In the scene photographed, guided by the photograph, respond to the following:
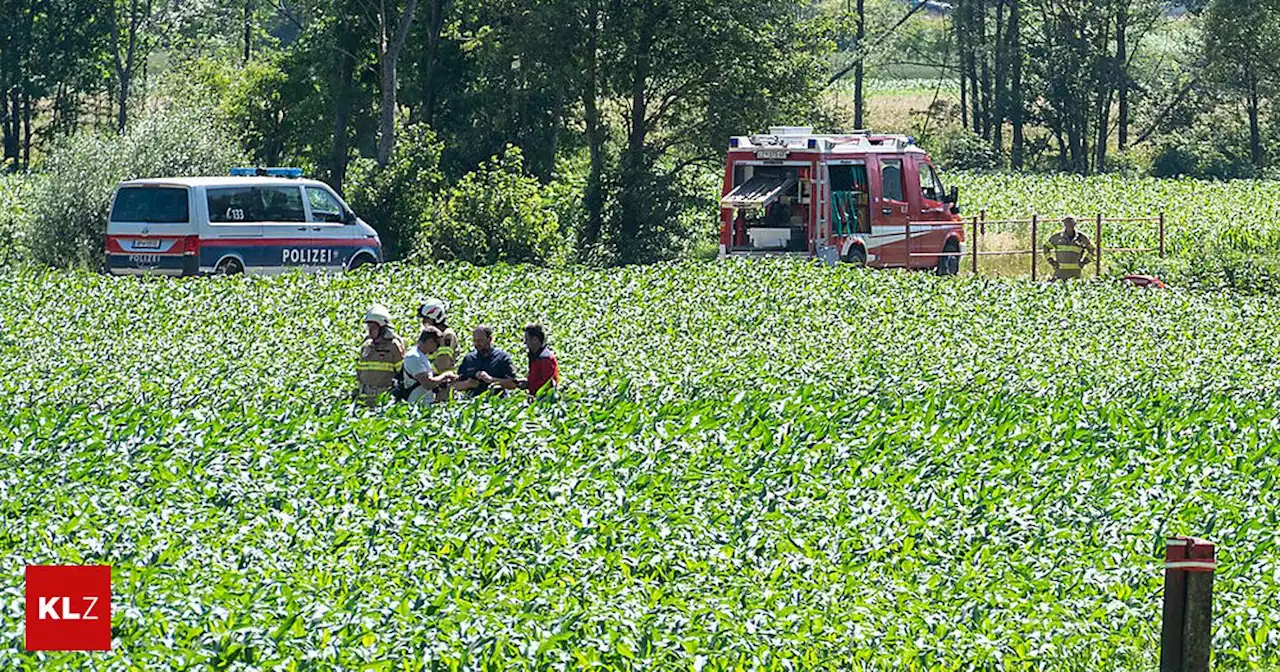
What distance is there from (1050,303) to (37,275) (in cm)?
1225

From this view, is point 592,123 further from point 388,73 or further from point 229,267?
point 229,267

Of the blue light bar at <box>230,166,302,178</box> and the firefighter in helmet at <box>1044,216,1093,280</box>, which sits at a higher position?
the blue light bar at <box>230,166,302,178</box>

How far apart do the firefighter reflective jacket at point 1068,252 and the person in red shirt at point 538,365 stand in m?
14.0

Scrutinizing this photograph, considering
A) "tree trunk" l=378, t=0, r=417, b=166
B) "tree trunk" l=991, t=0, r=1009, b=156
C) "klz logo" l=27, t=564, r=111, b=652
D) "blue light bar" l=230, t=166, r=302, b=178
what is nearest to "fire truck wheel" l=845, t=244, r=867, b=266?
"blue light bar" l=230, t=166, r=302, b=178

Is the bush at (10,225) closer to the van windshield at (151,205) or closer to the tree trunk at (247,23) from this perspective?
the van windshield at (151,205)

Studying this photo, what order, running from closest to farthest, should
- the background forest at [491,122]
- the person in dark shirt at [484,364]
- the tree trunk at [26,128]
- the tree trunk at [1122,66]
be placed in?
the person in dark shirt at [484,364], the background forest at [491,122], the tree trunk at [26,128], the tree trunk at [1122,66]

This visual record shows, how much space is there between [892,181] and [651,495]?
56.9ft

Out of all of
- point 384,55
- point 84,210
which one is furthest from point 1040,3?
point 84,210

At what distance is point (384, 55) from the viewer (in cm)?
3712

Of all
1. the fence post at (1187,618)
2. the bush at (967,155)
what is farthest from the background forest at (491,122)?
the bush at (967,155)

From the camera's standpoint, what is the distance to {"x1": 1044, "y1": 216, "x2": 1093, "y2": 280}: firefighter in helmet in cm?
2659

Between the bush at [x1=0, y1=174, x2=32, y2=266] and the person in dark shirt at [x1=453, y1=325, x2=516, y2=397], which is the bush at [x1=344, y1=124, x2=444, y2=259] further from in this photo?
the person in dark shirt at [x1=453, y1=325, x2=516, y2=397]

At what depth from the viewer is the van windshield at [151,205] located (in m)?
24.4

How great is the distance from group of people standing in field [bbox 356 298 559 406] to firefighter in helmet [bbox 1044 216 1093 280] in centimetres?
1374
